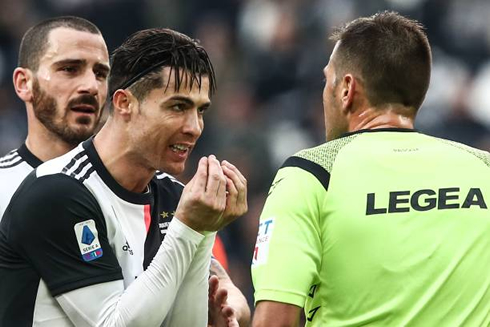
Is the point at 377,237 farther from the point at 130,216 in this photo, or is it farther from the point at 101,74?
the point at 101,74

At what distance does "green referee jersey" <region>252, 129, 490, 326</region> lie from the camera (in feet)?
13.0

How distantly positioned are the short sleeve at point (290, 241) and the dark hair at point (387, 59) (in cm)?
52

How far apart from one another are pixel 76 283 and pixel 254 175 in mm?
7108

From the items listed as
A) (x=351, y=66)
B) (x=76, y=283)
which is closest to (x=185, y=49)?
(x=351, y=66)

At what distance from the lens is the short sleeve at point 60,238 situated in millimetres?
4328

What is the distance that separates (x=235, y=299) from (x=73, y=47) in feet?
5.75

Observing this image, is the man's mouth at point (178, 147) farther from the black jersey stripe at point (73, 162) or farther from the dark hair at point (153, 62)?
the black jersey stripe at point (73, 162)

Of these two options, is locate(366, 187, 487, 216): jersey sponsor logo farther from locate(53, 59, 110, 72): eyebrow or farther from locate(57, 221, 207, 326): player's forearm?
locate(53, 59, 110, 72): eyebrow

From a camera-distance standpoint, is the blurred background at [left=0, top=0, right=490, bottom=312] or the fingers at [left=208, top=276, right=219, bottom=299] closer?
the fingers at [left=208, top=276, right=219, bottom=299]

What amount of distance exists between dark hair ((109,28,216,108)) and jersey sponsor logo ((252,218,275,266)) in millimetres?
864

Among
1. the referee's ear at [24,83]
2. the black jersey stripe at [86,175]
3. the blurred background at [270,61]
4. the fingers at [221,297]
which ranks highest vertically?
the black jersey stripe at [86,175]

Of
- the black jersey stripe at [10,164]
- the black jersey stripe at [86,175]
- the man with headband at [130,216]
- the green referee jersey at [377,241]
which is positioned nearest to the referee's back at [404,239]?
the green referee jersey at [377,241]

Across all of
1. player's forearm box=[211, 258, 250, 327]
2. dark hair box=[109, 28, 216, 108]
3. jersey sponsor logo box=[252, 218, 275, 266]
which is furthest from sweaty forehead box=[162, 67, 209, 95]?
player's forearm box=[211, 258, 250, 327]

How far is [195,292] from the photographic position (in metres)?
4.51
